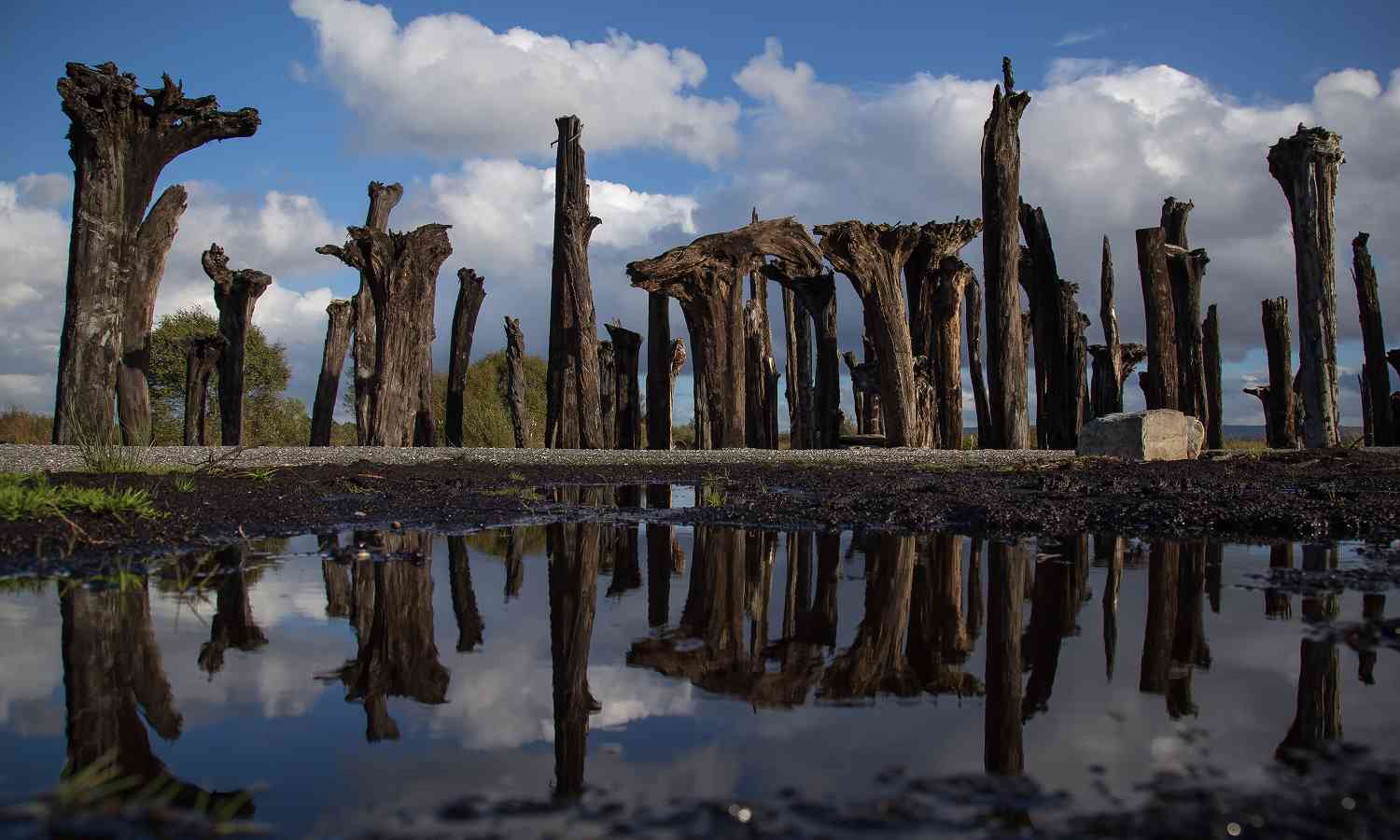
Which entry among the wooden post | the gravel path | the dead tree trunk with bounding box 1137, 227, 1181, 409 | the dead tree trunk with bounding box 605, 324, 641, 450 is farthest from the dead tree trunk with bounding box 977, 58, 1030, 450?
the wooden post

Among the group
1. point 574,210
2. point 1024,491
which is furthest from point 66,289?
point 1024,491

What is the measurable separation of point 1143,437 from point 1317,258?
15.9 feet

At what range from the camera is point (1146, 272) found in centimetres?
1537

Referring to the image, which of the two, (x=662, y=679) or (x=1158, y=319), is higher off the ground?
(x=1158, y=319)

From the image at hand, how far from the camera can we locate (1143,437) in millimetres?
12898

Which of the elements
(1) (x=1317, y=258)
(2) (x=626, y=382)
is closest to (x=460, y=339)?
(2) (x=626, y=382)

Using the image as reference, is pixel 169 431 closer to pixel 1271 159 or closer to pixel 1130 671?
pixel 1271 159

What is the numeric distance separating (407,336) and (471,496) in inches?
346

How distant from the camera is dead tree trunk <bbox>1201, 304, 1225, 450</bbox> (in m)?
18.6

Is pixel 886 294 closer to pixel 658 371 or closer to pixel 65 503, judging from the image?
pixel 658 371

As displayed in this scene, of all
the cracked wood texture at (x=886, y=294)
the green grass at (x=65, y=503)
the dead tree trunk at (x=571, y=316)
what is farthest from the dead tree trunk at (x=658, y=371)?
the green grass at (x=65, y=503)

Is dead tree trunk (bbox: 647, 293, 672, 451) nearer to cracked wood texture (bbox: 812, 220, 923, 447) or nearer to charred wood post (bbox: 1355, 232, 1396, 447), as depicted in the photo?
cracked wood texture (bbox: 812, 220, 923, 447)

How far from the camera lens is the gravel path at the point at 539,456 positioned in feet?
37.4

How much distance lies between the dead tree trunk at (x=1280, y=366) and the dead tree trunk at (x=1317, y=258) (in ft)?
13.1
